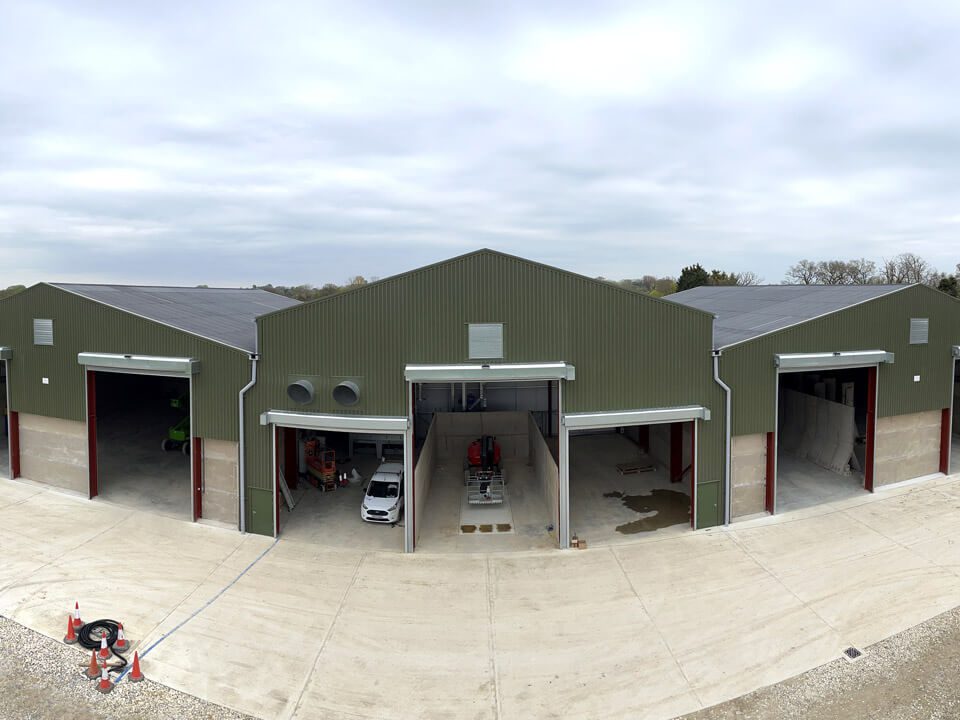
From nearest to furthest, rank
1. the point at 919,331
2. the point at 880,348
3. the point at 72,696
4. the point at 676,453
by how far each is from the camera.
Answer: the point at 72,696, the point at 880,348, the point at 919,331, the point at 676,453

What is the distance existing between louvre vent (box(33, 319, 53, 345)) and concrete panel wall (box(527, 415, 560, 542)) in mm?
18005

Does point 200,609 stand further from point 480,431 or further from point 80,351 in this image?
point 480,431

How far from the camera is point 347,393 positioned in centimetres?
1733

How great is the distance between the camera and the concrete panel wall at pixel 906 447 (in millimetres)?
21844

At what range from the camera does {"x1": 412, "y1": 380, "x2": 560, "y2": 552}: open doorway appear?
60.3ft

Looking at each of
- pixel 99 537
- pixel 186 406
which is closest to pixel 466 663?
pixel 99 537

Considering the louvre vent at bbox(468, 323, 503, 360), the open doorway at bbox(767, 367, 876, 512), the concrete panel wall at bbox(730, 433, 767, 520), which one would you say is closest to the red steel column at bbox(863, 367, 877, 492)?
the open doorway at bbox(767, 367, 876, 512)

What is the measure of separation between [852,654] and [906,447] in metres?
13.2

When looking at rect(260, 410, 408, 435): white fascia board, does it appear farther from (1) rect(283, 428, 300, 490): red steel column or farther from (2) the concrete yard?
(1) rect(283, 428, 300, 490): red steel column

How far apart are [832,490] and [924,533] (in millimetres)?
3702

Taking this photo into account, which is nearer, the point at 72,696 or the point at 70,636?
the point at 72,696

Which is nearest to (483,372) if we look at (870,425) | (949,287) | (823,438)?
(870,425)

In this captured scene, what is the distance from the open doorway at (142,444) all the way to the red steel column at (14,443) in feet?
8.50

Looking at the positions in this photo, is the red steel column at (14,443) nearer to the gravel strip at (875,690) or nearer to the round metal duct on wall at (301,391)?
the round metal duct on wall at (301,391)
